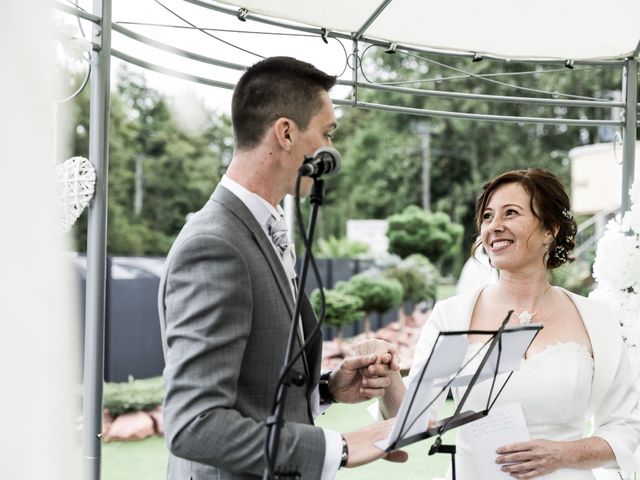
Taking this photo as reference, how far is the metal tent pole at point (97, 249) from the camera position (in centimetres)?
256

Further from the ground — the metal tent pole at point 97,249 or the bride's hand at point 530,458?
the metal tent pole at point 97,249

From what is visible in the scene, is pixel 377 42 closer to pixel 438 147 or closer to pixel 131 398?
pixel 131 398

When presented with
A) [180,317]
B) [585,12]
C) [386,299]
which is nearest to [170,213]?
[386,299]

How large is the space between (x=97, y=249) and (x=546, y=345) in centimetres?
157

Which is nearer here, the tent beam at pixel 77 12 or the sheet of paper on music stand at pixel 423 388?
the sheet of paper on music stand at pixel 423 388

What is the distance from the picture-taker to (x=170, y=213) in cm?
1922

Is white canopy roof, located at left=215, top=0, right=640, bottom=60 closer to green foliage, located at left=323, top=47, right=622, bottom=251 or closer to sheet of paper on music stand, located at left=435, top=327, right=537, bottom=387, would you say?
sheet of paper on music stand, located at left=435, top=327, right=537, bottom=387

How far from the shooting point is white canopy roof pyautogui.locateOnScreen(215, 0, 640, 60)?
342 cm

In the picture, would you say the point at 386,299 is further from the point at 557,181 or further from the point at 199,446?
the point at 199,446

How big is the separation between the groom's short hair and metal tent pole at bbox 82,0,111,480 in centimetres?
114

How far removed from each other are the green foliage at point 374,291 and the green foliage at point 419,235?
86.6 inches

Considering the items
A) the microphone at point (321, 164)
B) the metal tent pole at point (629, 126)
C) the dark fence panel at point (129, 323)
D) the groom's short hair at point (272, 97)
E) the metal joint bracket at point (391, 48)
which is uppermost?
the metal joint bracket at point (391, 48)

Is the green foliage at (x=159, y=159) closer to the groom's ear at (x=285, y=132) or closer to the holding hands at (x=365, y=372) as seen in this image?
the holding hands at (x=365, y=372)

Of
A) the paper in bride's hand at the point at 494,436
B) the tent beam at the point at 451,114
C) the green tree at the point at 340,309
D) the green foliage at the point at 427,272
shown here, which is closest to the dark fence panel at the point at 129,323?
the green tree at the point at 340,309
